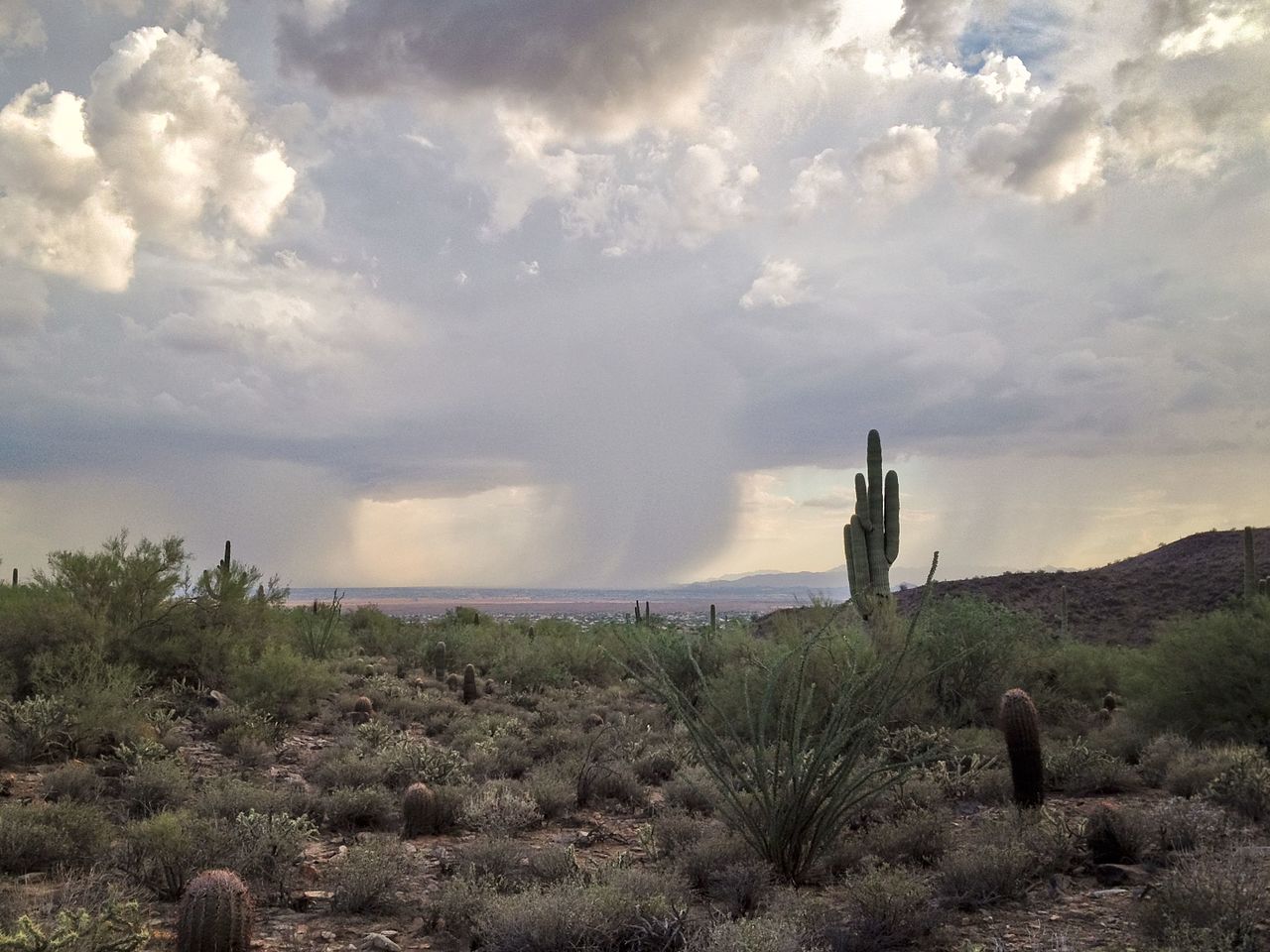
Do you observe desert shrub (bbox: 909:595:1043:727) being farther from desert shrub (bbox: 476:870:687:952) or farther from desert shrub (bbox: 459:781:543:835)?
desert shrub (bbox: 476:870:687:952)

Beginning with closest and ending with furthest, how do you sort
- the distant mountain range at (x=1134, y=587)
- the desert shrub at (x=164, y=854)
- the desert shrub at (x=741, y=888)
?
the desert shrub at (x=741, y=888) < the desert shrub at (x=164, y=854) < the distant mountain range at (x=1134, y=587)

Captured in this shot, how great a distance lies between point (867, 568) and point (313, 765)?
55.1 feet

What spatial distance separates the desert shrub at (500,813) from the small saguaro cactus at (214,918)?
3341 millimetres

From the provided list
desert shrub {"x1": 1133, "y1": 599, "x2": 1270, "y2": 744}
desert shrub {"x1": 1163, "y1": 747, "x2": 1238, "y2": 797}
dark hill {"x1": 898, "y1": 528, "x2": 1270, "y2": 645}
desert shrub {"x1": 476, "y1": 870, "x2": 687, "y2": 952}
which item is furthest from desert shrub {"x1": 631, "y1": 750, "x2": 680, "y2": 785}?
dark hill {"x1": 898, "y1": 528, "x2": 1270, "y2": 645}

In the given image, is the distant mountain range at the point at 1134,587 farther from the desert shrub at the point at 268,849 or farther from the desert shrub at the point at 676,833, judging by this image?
the desert shrub at the point at 268,849

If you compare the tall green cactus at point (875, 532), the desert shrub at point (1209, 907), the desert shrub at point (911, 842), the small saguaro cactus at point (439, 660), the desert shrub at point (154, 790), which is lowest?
the desert shrub at point (911, 842)

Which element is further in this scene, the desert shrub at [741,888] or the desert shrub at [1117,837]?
the desert shrub at [1117,837]

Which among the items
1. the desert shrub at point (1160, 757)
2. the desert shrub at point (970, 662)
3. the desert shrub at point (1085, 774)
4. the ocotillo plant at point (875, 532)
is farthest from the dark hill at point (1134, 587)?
the desert shrub at point (1085, 774)

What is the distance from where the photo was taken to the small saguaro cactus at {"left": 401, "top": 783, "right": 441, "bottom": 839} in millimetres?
9414

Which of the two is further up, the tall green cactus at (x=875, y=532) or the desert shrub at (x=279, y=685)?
the tall green cactus at (x=875, y=532)

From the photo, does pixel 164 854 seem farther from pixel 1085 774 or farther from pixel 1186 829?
pixel 1085 774

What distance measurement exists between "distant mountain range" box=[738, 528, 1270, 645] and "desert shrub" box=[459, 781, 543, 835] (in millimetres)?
32431

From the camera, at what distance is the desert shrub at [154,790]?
30.9 feet

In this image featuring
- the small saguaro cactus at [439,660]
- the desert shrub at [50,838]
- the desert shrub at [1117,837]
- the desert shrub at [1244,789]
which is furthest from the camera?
the small saguaro cactus at [439,660]
